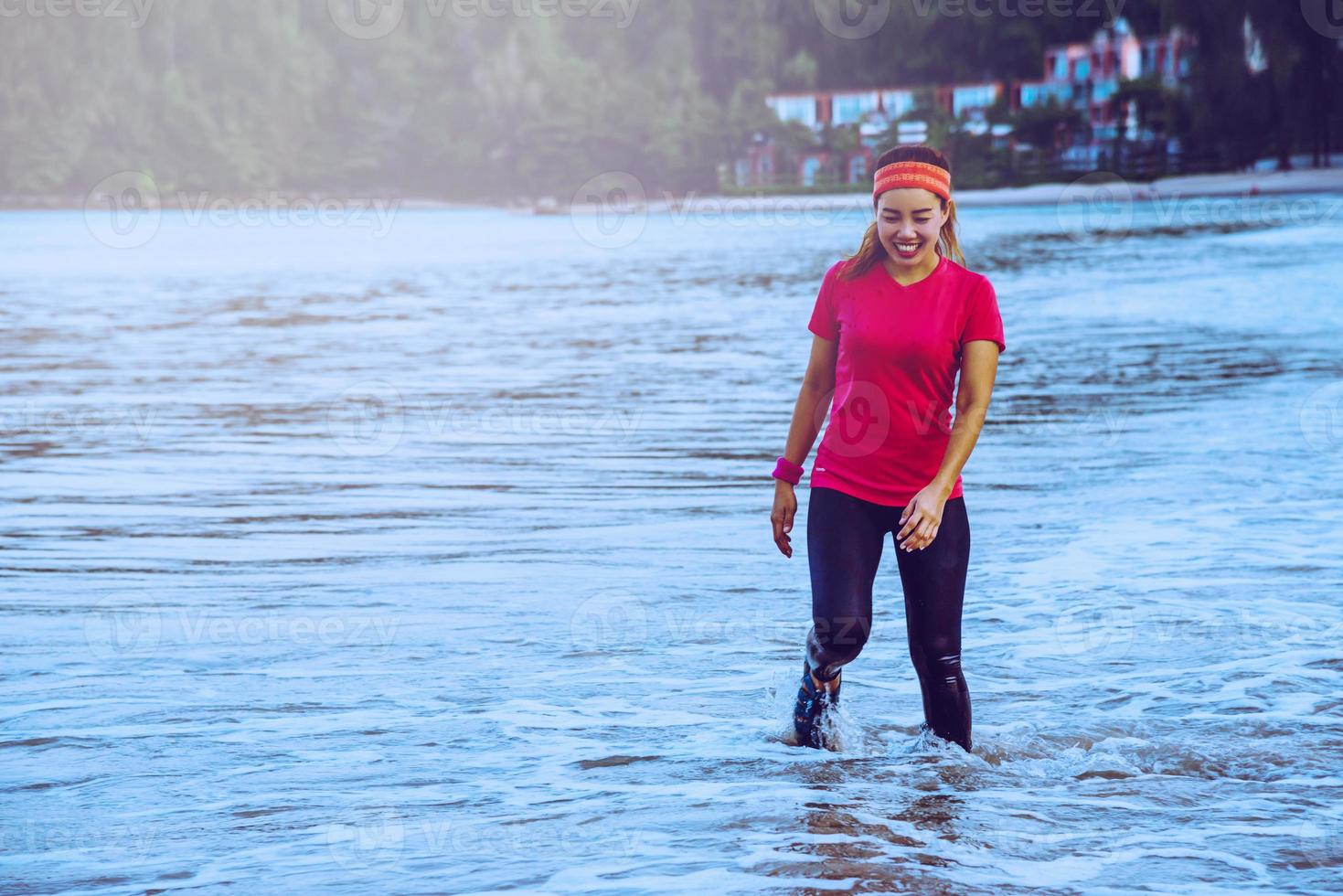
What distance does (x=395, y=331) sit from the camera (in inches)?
887

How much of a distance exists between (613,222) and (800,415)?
103375 mm

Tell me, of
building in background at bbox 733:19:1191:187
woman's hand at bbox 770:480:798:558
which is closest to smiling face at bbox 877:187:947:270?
woman's hand at bbox 770:480:798:558

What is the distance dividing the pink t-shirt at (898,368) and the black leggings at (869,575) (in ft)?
0.21

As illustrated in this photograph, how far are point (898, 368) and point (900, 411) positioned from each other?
0.37ft

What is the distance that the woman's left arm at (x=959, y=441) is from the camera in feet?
12.9

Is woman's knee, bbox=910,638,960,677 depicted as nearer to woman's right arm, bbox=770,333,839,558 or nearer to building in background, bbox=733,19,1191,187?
woman's right arm, bbox=770,333,839,558

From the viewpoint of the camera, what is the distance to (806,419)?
437cm

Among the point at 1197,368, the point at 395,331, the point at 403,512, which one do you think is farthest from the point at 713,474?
the point at 395,331

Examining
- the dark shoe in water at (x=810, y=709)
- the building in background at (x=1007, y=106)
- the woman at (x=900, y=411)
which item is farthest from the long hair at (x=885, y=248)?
the building in background at (x=1007, y=106)

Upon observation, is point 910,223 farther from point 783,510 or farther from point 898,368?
point 783,510

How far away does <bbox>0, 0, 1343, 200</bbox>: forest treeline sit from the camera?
4899 inches

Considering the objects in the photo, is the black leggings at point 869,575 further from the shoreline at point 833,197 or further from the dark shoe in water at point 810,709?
the shoreline at point 833,197

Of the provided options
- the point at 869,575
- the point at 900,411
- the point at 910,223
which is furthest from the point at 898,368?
the point at 869,575

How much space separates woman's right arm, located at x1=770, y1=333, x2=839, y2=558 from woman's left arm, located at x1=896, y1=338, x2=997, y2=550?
1.28ft
